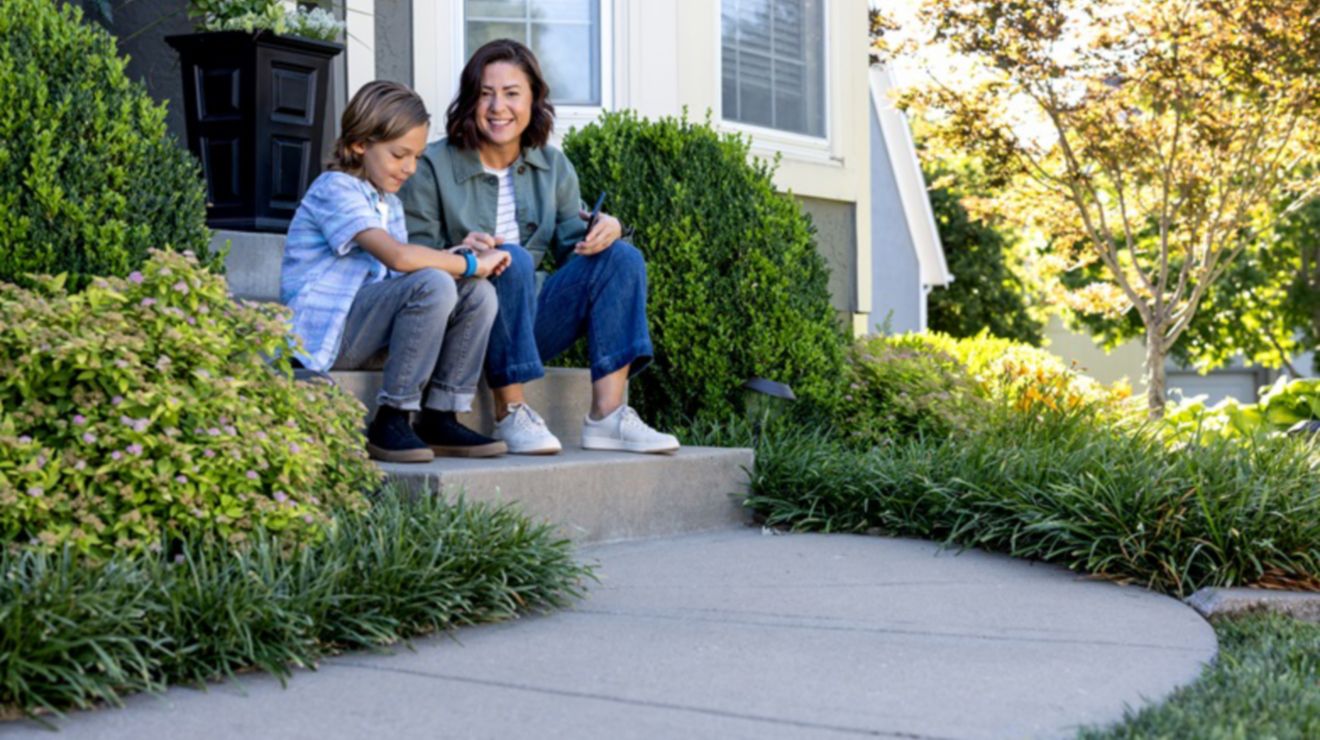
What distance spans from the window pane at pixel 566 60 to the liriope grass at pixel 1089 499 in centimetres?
224

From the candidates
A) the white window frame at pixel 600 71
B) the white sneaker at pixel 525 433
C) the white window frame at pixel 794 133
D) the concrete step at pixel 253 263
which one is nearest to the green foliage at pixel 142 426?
the white sneaker at pixel 525 433

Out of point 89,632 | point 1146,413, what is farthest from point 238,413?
point 1146,413

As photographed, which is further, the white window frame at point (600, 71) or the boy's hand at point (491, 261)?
the white window frame at point (600, 71)

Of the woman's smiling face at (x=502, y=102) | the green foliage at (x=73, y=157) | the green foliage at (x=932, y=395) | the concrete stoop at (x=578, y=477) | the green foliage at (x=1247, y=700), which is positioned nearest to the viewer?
the green foliage at (x=1247, y=700)

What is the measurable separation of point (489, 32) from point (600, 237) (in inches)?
96.8

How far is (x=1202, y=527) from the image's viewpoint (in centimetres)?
384

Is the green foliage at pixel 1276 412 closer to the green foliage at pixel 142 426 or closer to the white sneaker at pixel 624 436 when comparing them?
the white sneaker at pixel 624 436

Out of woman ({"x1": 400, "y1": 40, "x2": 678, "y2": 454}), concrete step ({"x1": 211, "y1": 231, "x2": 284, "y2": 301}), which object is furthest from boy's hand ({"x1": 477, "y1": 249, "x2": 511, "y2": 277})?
concrete step ({"x1": 211, "y1": 231, "x2": 284, "y2": 301})

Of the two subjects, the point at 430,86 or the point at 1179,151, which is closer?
the point at 430,86

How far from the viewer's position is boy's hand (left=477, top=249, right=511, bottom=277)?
4102mm

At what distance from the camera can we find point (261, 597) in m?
2.79

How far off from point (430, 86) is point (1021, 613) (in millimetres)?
3832

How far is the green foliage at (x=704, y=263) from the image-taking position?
5.57 m

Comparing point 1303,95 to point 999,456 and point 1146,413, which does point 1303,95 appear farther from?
point 999,456
